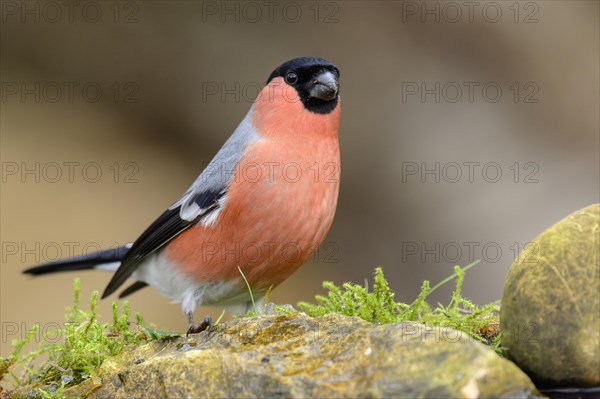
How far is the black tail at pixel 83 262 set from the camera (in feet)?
17.0

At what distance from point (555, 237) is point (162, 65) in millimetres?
6168

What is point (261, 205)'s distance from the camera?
13.0ft

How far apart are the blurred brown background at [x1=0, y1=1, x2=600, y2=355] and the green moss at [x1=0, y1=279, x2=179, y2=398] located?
359 centimetres

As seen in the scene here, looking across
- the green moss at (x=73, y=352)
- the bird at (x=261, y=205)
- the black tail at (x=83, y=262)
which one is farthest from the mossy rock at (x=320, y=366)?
the black tail at (x=83, y=262)

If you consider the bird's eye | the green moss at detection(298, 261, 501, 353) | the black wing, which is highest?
the bird's eye

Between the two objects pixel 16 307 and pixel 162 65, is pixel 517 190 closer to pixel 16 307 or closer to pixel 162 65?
pixel 162 65

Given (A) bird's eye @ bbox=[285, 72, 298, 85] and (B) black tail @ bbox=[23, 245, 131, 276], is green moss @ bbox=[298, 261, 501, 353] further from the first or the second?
(B) black tail @ bbox=[23, 245, 131, 276]

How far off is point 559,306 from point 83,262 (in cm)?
362

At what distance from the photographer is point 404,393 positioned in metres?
2.38

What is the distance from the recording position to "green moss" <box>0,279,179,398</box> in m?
3.34

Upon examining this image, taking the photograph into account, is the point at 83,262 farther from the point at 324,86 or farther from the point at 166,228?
the point at 324,86

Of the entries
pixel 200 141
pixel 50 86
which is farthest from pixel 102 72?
pixel 200 141

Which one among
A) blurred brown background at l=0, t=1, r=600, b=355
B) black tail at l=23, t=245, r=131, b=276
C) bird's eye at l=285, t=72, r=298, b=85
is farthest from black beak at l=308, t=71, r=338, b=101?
blurred brown background at l=0, t=1, r=600, b=355

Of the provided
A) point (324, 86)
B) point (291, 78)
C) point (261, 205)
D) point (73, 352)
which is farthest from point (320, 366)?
point (291, 78)
